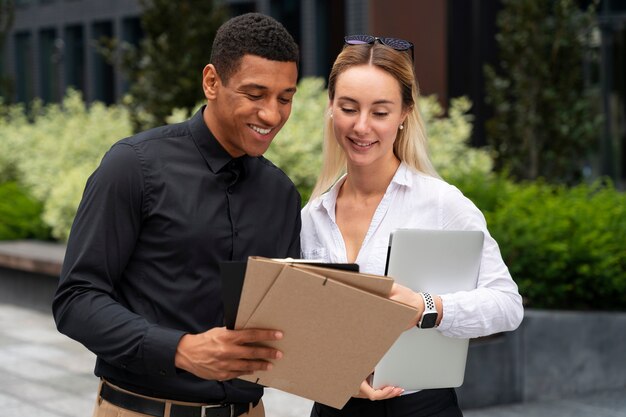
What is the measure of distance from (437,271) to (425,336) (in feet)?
0.65

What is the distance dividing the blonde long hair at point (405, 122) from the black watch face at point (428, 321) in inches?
20.9

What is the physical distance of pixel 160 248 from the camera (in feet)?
9.26

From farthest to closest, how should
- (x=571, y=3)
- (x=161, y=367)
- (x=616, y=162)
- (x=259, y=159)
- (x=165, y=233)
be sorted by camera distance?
1. (x=616, y=162)
2. (x=571, y=3)
3. (x=259, y=159)
4. (x=165, y=233)
5. (x=161, y=367)

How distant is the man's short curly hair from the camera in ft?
9.02

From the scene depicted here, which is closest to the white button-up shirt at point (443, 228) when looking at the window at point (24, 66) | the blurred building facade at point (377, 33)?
the blurred building facade at point (377, 33)

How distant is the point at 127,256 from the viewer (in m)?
2.77

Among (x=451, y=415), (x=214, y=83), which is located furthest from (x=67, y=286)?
(x=451, y=415)

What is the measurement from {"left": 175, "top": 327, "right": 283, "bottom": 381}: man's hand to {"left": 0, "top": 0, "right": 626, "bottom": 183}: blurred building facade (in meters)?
14.2

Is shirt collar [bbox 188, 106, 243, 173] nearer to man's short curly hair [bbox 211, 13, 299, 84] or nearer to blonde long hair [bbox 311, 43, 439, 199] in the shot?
man's short curly hair [bbox 211, 13, 299, 84]

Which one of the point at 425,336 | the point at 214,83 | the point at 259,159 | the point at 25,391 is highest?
the point at 214,83

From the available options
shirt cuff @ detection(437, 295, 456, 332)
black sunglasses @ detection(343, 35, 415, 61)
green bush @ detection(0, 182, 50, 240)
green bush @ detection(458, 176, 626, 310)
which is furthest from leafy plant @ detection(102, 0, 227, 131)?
shirt cuff @ detection(437, 295, 456, 332)

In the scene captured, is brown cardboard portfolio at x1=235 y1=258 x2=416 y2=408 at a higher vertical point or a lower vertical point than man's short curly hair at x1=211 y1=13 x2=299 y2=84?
lower

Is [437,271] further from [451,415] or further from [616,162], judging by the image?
[616,162]

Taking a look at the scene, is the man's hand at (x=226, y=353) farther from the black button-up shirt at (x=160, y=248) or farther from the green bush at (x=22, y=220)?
the green bush at (x=22, y=220)
